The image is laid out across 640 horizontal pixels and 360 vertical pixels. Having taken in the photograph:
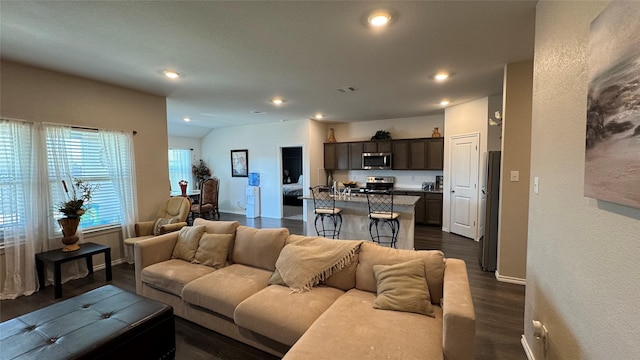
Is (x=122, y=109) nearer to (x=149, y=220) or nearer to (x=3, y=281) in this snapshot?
(x=149, y=220)

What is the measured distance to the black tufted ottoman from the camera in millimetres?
1541

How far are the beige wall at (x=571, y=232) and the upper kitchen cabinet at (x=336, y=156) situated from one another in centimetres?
526

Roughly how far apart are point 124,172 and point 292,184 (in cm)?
602

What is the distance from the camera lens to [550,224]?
5.53ft

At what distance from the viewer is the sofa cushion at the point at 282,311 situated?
5.78 ft

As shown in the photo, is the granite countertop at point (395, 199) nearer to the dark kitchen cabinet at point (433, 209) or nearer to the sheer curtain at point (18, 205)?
the dark kitchen cabinet at point (433, 209)

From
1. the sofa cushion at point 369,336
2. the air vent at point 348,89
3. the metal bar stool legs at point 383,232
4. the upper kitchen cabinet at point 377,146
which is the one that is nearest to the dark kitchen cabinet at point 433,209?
the upper kitchen cabinet at point 377,146

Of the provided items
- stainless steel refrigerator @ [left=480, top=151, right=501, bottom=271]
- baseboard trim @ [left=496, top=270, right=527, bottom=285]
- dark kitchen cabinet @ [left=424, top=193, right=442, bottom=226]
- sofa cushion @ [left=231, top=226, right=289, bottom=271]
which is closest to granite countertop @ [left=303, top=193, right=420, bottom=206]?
stainless steel refrigerator @ [left=480, top=151, right=501, bottom=271]

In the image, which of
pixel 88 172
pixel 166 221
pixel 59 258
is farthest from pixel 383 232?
pixel 88 172

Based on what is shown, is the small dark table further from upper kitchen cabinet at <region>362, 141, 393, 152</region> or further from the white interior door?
the white interior door

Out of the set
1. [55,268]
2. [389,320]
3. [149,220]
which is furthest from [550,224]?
[149,220]

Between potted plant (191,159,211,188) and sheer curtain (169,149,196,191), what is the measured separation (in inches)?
6.4

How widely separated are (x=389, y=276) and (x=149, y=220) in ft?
13.0

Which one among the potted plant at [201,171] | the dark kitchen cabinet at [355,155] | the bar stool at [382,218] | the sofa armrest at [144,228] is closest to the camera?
the sofa armrest at [144,228]
